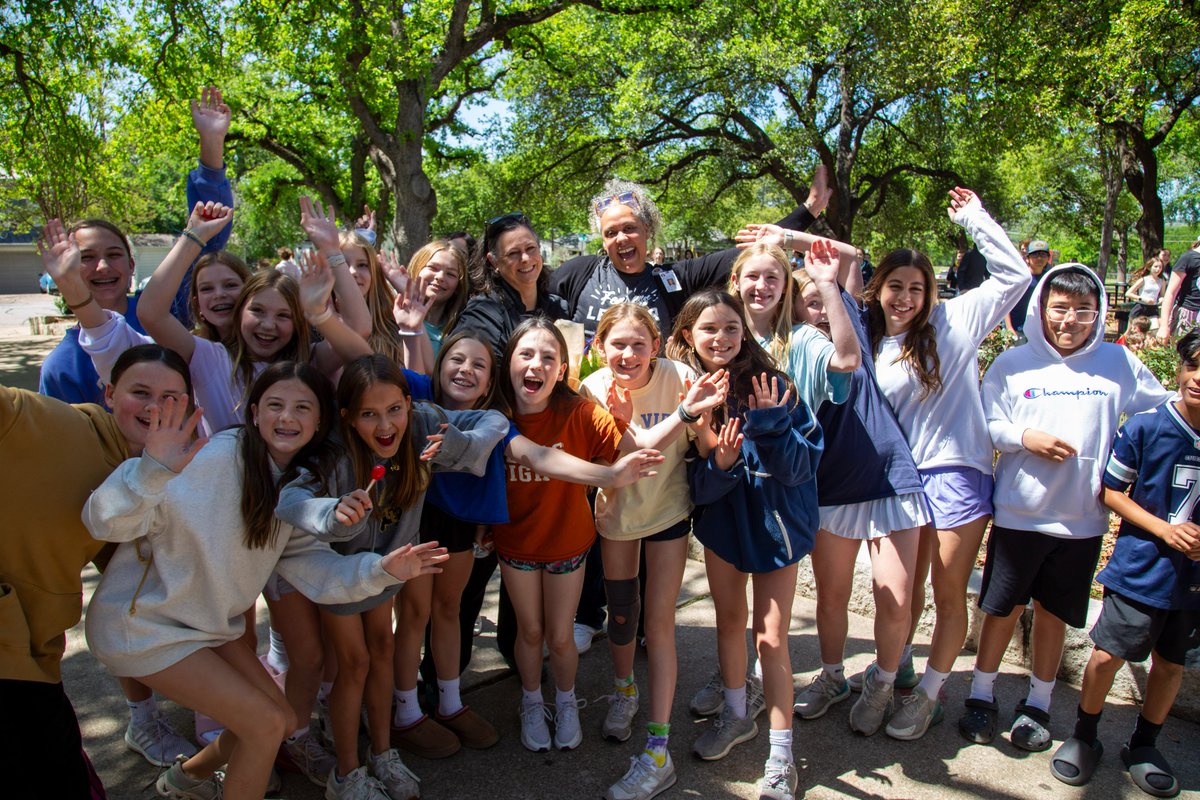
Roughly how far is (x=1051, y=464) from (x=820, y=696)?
1263mm

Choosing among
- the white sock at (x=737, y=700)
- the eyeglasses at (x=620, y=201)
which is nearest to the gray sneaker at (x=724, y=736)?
the white sock at (x=737, y=700)

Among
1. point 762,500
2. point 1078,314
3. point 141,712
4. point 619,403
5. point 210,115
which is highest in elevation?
point 210,115

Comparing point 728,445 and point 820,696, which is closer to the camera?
point 728,445

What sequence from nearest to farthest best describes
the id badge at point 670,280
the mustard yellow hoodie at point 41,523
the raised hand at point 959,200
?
the mustard yellow hoodie at point 41,523 → the raised hand at point 959,200 → the id badge at point 670,280

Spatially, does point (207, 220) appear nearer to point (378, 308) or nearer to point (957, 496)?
point (378, 308)

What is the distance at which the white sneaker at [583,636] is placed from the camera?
12.0 feet

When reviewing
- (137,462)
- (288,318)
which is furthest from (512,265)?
(137,462)

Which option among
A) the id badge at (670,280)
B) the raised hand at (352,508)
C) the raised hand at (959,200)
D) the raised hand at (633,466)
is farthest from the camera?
the id badge at (670,280)

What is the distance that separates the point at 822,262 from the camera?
9.23 ft

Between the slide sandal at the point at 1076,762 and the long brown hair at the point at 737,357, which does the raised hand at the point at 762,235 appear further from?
the slide sandal at the point at 1076,762

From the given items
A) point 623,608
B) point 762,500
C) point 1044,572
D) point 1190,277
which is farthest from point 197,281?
point 1190,277

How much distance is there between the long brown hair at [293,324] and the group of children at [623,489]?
0.01 m

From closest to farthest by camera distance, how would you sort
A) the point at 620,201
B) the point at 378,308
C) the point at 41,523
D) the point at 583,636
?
the point at 41,523 < the point at 378,308 < the point at 620,201 < the point at 583,636

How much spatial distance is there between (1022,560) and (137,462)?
293 centimetres
